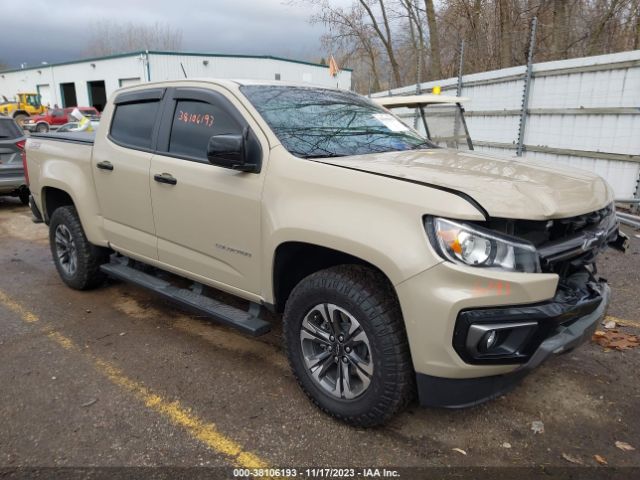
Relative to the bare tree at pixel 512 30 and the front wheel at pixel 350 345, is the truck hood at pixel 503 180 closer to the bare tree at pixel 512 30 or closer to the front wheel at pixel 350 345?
the front wheel at pixel 350 345

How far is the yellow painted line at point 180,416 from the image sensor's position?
8.46 ft

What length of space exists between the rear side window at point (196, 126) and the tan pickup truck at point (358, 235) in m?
0.01

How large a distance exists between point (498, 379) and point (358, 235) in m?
0.97

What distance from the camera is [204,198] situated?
129 inches

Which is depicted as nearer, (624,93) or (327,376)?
(327,376)

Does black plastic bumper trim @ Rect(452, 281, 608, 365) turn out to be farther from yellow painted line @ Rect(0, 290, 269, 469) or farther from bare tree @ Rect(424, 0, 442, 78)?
bare tree @ Rect(424, 0, 442, 78)

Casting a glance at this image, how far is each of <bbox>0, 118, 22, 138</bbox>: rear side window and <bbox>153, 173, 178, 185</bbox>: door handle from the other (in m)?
7.25

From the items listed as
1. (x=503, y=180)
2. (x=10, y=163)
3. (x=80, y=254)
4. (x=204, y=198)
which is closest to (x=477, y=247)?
(x=503, y=180)

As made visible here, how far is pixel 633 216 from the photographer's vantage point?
266 inches

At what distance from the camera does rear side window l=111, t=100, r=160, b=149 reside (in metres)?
3.91

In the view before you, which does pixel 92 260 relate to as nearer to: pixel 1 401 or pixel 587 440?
pixel 1 401

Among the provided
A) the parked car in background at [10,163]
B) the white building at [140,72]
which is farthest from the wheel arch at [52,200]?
the white building at [140,72]

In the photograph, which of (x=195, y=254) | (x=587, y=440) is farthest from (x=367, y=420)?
(x=195, y=254)

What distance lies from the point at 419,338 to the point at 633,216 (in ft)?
19.2
